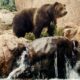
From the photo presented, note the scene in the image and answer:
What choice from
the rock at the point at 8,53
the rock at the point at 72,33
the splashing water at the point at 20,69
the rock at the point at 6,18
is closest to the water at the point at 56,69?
the splashing water at the point at 20,69

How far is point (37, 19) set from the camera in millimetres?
11750

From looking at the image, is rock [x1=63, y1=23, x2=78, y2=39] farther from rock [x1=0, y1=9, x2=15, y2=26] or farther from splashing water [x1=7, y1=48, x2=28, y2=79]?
rock [x1=0, y1=9, x2=15, y2=26]

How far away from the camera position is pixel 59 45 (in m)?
9.94

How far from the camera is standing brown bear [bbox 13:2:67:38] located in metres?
11.8

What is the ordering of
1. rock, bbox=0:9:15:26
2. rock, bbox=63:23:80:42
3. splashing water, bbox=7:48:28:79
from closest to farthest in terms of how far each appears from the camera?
splashing water, bbox=7:48:28:79, rock, bbox=63:23:80:42, rock, bbox=0:9:15:26

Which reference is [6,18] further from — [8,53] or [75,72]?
[75,72]

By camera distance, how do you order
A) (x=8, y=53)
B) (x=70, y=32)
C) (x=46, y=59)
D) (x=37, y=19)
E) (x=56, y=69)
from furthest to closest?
(x=70, y=32), (x=37, y=19), (x=8, y=53), (x=56, y=69), (x=46, y=59)

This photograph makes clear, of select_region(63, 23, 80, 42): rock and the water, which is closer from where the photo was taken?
the water

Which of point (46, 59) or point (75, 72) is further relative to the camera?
point (75, 72)

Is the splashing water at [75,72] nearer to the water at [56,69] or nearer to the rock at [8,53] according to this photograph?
the water at [56,69]

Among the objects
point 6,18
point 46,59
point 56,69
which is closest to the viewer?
point 46,59

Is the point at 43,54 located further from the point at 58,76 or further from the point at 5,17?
the point at 5,17

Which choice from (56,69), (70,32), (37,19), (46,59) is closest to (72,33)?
(70,32)

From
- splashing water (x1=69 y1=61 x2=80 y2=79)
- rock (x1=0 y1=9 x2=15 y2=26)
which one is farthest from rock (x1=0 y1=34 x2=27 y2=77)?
rock (x1=0 y1=9 x2=15 y2=26)
